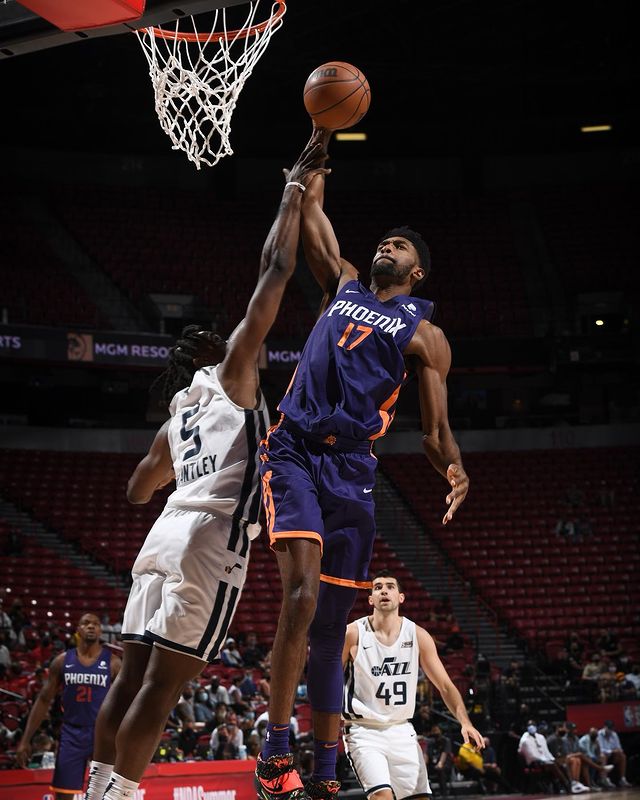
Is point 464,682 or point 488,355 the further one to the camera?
point 488,355

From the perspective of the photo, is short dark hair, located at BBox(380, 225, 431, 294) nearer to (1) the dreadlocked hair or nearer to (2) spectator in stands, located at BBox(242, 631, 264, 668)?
(1) the dreadlocked hair

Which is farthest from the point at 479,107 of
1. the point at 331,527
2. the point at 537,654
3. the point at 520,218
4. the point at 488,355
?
the point at 331,527

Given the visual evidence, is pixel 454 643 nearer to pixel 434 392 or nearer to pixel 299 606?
pixel 434 392

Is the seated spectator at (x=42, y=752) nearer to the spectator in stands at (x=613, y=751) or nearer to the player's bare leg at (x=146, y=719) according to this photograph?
the player's bare leg at (x=146, y=719)

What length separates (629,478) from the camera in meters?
22.7

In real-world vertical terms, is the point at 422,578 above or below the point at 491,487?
below

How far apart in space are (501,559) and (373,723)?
45.7ft

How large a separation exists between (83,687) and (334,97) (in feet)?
19.4

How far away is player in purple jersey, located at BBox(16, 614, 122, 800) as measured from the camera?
27.6 feet

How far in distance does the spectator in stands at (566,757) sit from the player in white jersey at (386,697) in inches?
299

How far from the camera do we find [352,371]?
14.2 feet

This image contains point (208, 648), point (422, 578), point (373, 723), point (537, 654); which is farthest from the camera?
point (422, 578)

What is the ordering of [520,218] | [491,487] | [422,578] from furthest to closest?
1. [520,218]
2. [491,487]
3. [422,578]

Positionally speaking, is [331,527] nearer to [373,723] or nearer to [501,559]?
[373,723]
